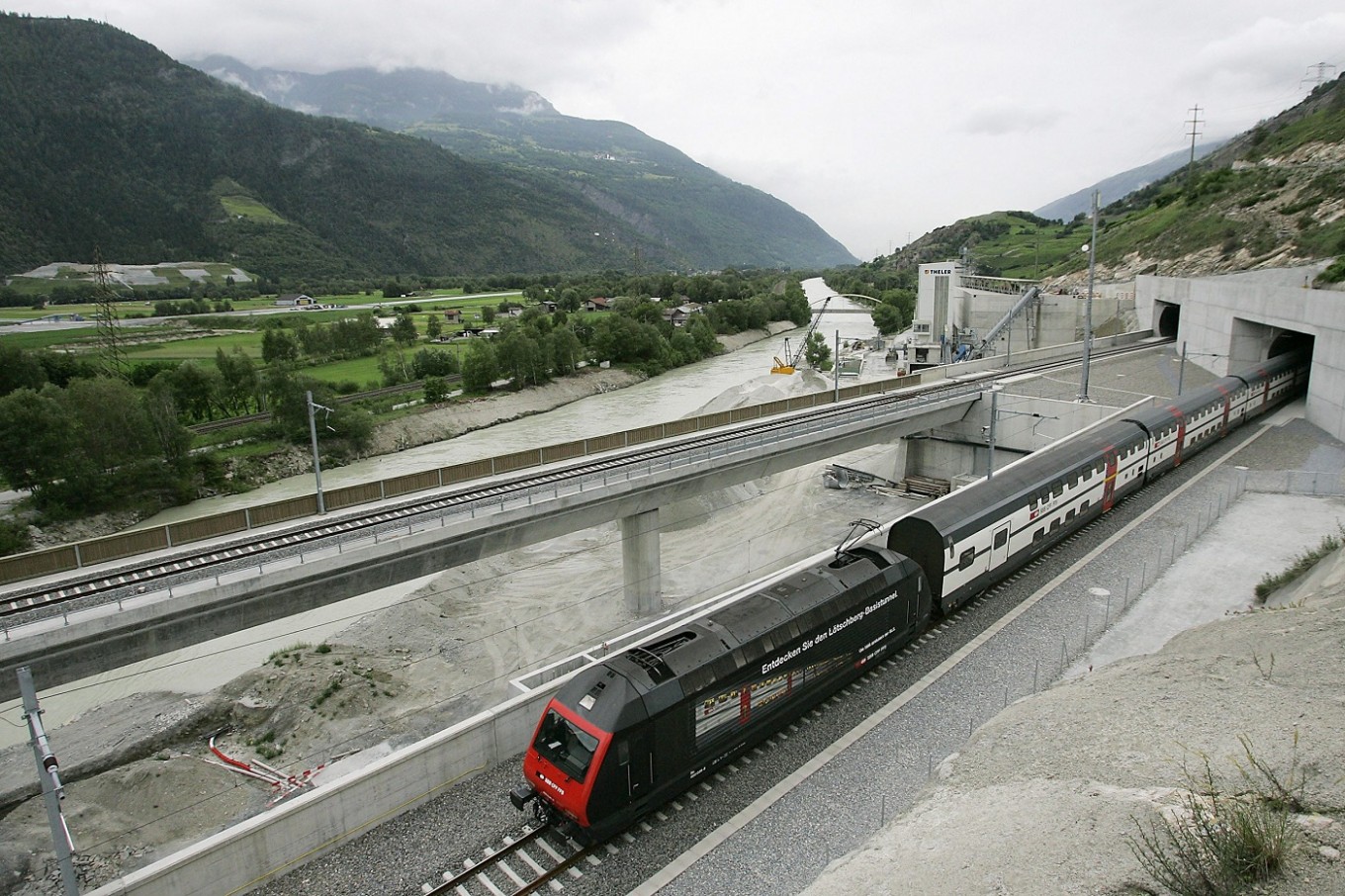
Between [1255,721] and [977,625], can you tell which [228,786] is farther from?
[1255,721]

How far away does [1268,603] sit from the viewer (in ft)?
61.9

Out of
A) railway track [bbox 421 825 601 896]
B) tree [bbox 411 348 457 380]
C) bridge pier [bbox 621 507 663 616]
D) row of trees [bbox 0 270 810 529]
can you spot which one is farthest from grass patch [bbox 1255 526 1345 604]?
tree [bbox 411 348 457 380]

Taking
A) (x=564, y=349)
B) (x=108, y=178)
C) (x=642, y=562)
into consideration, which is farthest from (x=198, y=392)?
(x=108, y=178)

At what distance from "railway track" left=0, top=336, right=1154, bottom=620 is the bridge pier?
2.20 metres

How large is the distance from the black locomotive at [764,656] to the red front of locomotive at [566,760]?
0.07 ft

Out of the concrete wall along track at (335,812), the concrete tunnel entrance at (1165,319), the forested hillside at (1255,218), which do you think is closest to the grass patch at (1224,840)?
the concrete wall along track at (335,812)

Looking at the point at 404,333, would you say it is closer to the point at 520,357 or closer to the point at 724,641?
the point at 520,357

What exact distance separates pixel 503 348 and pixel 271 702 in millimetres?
50921

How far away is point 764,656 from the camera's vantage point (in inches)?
547

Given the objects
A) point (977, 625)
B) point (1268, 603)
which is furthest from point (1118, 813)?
point (1268, 603)

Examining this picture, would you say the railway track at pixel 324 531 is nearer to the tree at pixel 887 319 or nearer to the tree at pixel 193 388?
the tree at pixel 193 388

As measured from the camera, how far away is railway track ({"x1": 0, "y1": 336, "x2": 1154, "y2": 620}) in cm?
1952

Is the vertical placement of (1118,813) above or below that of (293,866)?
above

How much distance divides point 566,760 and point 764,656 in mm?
4195
